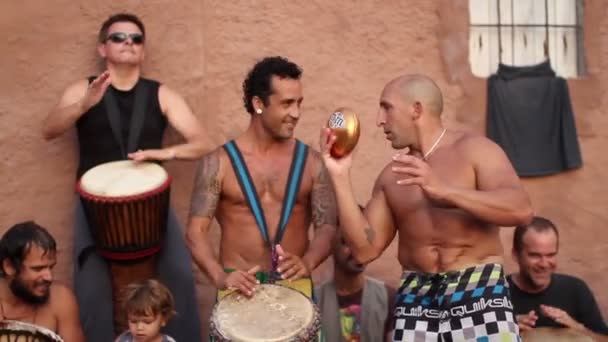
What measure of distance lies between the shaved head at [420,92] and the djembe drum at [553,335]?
138 cm

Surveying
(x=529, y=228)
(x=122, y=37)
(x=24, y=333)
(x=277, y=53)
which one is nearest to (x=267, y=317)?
(x=24, y=333)

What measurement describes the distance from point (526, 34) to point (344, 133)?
3272 mm

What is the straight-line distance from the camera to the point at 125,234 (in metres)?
7.09

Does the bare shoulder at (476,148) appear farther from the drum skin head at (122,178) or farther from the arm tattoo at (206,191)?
the drum skin head at (122,178)

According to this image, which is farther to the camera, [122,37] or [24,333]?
[122,37]

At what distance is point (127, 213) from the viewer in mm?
6992

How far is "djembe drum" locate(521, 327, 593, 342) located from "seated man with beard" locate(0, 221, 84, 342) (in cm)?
237

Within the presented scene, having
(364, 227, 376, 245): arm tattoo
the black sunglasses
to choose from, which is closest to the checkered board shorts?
(364, 227, 376, 245): arm tattoo

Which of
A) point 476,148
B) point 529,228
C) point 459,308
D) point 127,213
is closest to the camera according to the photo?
point 459,308

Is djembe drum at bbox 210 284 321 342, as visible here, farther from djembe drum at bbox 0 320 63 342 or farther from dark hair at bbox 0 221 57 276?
dark hair at bbox 0 221 57 276

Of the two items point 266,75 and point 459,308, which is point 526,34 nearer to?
point 266,75

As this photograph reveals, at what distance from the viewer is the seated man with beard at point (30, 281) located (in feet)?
21.5

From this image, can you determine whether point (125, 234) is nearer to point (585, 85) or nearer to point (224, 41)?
point (224, 41)

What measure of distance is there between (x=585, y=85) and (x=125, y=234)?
352cm
